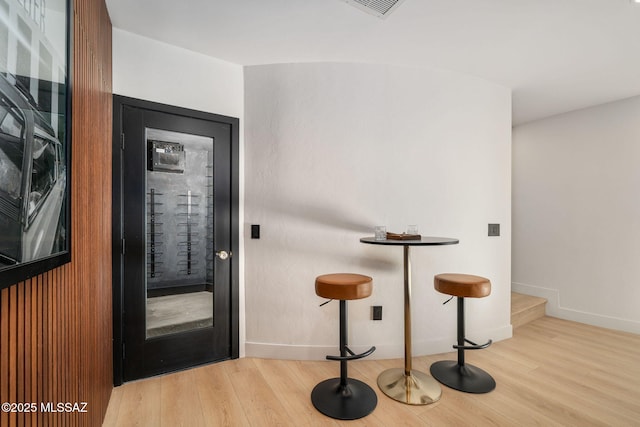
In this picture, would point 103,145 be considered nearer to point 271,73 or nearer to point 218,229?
point 218,229

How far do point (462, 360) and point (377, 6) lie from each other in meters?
2.83

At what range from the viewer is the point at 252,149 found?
8.74ft

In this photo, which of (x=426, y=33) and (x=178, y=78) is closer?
(x=426, y=33)

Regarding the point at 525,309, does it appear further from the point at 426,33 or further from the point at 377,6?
the point at 377,6

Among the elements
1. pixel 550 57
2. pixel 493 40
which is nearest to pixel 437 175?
pixel 493 40

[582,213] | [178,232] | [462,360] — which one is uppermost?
[582,213]

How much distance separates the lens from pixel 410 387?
208 cm

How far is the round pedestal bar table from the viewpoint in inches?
78.0

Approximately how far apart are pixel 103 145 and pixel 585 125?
5.26 m

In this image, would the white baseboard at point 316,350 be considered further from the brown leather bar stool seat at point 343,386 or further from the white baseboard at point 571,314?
the white baseboard at point 571,314

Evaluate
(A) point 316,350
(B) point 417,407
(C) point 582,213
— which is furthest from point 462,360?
(C) point 582,213

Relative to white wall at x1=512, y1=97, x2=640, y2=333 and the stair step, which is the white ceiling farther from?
the stair step

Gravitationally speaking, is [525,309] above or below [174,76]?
below

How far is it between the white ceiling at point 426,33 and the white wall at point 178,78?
9 cm
